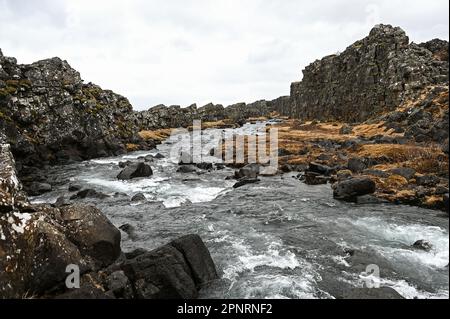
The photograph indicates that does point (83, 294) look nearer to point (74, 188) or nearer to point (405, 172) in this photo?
point (74, 188)

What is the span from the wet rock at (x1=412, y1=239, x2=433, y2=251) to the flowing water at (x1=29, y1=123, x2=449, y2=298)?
373 mm

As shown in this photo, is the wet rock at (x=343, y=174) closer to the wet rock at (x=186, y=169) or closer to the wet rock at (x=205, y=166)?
the wet rock at (x=205, y=166)

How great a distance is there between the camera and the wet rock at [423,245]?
17.3 meters

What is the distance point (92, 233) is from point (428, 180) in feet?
81.9

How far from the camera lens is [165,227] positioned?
2180cm

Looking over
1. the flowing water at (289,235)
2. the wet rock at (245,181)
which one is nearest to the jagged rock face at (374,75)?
the wet rock at (245,181)

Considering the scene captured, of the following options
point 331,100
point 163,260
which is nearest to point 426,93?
point 331,100

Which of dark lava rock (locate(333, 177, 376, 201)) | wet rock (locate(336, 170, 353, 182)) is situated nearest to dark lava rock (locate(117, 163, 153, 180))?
wet rock (locate(336, 170, 353, 182))

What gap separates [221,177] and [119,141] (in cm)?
3439

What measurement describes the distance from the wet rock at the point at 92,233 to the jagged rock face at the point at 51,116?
119 feet

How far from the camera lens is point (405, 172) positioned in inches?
1162

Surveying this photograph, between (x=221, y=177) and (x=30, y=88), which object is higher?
(x=30, y=88)

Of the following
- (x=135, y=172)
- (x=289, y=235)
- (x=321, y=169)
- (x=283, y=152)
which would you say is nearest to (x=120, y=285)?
(x=289, y=235)
